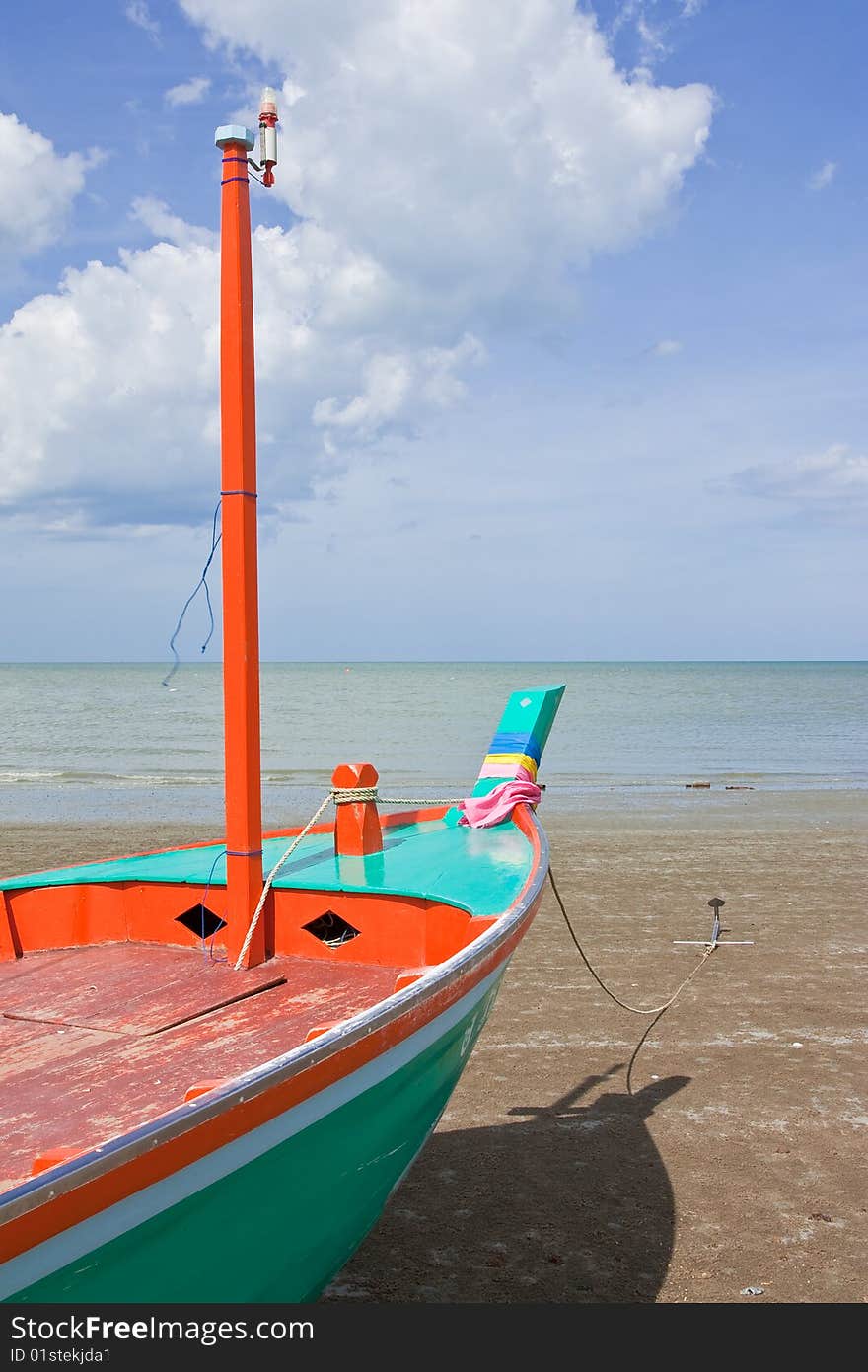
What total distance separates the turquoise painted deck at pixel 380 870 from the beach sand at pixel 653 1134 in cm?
141

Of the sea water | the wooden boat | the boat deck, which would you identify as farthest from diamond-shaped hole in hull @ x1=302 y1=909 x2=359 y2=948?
the sea water

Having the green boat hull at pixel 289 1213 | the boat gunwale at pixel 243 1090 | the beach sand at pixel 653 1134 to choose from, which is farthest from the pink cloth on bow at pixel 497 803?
the green boat hull at pixel 289 1213

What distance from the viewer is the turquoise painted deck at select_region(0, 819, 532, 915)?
516cm

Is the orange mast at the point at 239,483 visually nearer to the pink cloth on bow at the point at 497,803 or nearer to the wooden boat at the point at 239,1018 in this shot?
the wooden boat at the point at 239,1018

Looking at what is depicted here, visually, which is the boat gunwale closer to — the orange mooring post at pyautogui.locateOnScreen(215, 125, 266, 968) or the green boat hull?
the green boat hull

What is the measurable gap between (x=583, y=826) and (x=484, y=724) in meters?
→ 27.7

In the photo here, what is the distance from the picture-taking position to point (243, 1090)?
7.54ft

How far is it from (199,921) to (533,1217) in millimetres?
2184

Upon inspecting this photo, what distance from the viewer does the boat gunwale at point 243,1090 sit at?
187 cm

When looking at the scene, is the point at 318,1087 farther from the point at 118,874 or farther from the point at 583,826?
the point at 583,826

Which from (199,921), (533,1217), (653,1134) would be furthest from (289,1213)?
(653,1134)

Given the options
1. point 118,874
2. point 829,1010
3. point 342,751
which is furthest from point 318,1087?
point 342,751

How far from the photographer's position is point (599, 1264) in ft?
14.4

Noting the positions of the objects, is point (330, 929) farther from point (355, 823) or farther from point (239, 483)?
point (239, 483)
